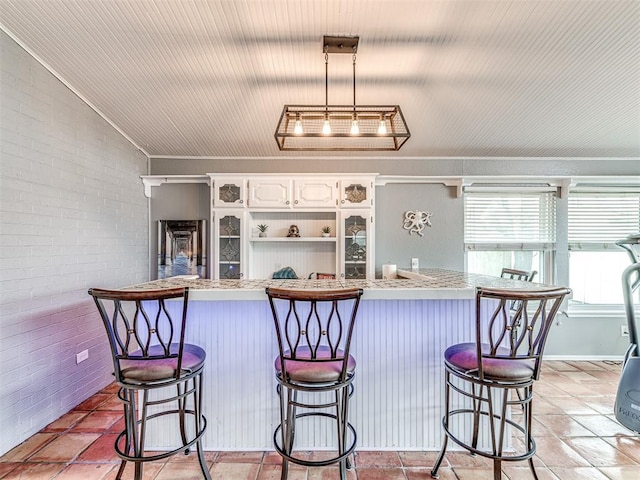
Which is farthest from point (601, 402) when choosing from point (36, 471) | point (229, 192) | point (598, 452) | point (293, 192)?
point (36, 471)

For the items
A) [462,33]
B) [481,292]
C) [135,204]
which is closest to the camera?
[481,292]

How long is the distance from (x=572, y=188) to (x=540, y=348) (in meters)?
3.28

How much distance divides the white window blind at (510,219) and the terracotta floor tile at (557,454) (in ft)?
7.36

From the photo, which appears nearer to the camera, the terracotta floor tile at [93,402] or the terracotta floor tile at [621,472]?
the terracotta floor tile at [621,472]

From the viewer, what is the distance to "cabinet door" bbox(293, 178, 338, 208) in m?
3.63

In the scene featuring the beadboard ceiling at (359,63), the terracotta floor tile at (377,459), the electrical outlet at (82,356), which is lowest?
the terracotta floor tile at (377,459)

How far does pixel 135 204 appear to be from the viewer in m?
3.66

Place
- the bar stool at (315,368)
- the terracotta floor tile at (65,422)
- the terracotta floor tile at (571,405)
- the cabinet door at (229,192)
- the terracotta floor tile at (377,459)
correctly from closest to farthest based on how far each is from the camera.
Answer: the bar stool at (315,368)
the terracotta floor tile at (377,459)
the terracotta floor tile at (65,422)
the terracotta floor tile at (571,405)
the cabinet door at (229,192)

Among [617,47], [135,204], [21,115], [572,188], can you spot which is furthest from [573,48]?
[135,204]

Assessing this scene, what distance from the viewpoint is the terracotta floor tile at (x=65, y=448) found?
6.56 ft

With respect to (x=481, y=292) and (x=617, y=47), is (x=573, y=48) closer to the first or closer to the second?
(x=617, y=47)

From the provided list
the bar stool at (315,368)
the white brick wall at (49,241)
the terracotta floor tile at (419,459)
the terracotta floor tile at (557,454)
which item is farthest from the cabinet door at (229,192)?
the terracotta floor tile at (557,454)

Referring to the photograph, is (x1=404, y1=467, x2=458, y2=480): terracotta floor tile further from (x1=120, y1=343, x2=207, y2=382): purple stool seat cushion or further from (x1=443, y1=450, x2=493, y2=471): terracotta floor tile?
(x1=120, y1=343, x2=207, y2=382): purple stool seat cushion

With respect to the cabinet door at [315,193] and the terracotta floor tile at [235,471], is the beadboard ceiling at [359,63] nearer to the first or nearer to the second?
the cabinet door at [315,193]
